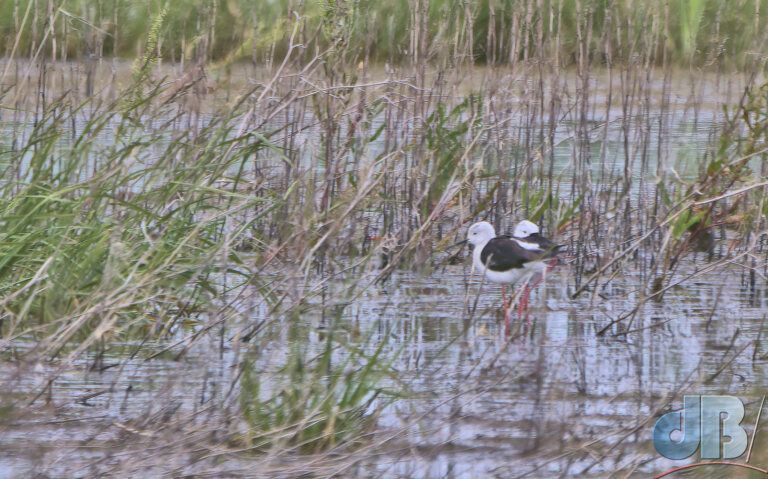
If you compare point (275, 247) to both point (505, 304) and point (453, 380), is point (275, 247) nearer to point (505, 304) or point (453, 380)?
point (505, 304)

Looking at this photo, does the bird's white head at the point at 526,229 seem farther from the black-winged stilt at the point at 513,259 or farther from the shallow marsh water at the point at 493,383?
the shallow marsh water at the point at 493,383

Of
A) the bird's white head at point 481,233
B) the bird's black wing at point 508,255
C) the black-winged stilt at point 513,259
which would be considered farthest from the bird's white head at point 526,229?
the bird's black wing at point 508,255

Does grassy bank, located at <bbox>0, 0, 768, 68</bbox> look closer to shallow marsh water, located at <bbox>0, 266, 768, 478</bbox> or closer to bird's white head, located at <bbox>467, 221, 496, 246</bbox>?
bird's white head, located at <bbox>467, 221, 496, 246</bbox>

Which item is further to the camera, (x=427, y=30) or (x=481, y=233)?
(x=427, y=30)

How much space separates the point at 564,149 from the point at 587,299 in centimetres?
326

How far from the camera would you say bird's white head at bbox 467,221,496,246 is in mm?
5055

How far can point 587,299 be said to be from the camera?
5.04 m

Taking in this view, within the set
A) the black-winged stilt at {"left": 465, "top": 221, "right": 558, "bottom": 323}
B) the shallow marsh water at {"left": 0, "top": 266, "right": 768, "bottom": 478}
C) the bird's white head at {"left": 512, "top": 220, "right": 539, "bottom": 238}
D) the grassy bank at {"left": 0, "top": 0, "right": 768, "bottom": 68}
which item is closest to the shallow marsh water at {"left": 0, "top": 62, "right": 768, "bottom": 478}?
the shallow marsh water at {"left": 0, "top": 266, "right": 768, "bottom": 478}

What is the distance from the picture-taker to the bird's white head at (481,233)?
505 centimetres

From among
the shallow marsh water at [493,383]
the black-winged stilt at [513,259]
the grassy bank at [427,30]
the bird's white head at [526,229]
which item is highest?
the grassy bank at [427,30]

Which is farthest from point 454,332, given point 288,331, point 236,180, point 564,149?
point 564,149

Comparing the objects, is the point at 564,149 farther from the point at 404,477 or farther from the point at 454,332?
the point at 404,477

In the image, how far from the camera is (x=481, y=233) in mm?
5090

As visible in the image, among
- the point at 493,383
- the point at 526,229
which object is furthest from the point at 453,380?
the point at 526,229
